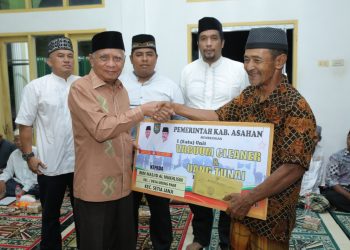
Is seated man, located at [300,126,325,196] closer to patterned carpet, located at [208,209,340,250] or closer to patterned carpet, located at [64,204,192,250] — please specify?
patterned carpet, located at [208,209,340,250]

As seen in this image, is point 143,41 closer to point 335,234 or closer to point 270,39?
point 270,39

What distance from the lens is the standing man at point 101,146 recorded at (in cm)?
210

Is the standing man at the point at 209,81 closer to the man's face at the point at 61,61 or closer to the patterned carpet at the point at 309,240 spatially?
the patterned carpet at the point at 309,240

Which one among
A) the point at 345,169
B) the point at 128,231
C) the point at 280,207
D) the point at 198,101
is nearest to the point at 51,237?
the point at 128,231

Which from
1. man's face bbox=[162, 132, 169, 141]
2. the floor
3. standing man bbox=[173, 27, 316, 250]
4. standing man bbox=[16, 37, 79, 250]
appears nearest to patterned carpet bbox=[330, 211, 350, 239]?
the floor

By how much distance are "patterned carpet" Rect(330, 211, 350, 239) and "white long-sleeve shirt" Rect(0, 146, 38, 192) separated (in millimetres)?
4446

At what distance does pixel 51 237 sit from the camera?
10.3 ft

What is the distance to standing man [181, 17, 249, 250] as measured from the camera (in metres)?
3.12

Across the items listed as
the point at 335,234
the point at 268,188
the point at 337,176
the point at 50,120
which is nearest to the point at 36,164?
the point at 50,120

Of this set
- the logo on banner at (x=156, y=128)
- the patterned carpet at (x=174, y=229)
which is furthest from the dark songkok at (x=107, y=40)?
the patterned carpet at (x=174, y=229)

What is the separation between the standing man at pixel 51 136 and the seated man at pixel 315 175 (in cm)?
359

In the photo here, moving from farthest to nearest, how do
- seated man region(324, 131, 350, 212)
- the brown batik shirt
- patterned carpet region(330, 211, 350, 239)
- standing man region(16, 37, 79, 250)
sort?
seated man region(324, 131, 350, 212)
patterned carpet region(330, 211, 350, 239)
standing man region(16, 37, 79, 250)
the brown batik shirt

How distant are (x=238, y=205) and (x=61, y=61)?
2164 mm

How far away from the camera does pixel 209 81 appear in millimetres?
3188
